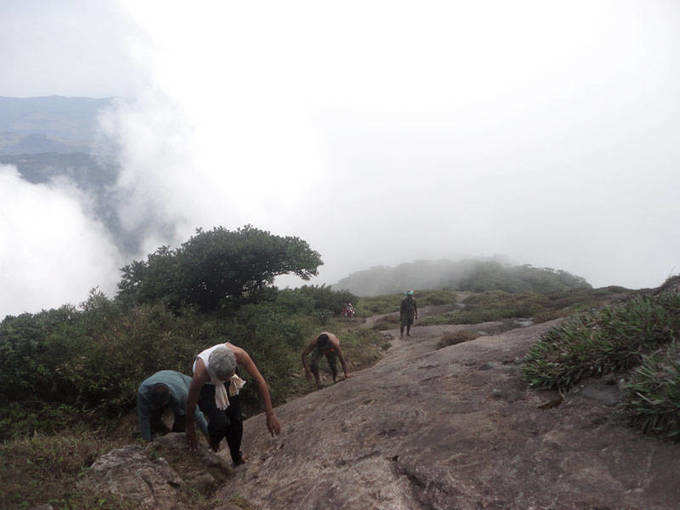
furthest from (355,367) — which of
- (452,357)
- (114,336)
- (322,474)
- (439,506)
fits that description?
(439,506)

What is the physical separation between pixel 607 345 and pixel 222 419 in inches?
178

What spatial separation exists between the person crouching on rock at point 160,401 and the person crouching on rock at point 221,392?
0.39 m

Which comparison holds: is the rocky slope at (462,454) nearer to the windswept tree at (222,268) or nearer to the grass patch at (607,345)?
the grass patch at (607,345)

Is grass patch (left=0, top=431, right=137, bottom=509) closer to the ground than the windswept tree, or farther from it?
closer to the ground

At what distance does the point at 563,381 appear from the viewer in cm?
431

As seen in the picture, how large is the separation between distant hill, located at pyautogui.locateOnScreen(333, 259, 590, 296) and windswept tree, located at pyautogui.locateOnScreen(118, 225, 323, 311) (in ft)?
113

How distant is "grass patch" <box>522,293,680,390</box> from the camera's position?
413cm

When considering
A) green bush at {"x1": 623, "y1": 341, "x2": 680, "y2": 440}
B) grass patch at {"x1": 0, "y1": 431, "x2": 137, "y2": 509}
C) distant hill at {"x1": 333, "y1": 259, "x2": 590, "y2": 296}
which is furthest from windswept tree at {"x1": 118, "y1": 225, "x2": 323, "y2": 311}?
distant hill at {"x1": 333, "y1": 259, "x2": 590, "y2": 296}

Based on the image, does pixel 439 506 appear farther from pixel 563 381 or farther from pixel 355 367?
pixel 355 367

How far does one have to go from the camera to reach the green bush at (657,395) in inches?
117

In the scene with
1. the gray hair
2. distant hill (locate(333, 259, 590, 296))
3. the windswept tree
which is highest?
the windswept tree

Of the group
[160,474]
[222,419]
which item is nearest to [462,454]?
[222,419]

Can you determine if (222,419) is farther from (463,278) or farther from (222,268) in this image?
(463,278)

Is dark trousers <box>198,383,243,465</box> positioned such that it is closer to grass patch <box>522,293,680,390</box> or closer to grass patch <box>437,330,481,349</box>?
grass patch <box>522,293,680,390</box>
